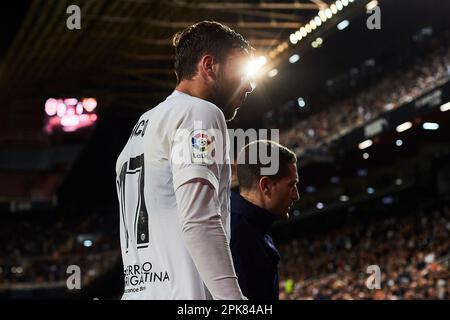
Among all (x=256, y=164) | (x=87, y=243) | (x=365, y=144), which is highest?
(x=365, y=144)

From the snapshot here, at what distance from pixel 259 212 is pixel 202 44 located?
34.1 inches

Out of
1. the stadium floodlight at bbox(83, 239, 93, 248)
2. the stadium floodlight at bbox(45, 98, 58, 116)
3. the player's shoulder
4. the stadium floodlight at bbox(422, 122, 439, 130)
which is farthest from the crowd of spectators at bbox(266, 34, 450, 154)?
the player's shoulder

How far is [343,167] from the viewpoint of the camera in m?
25.8

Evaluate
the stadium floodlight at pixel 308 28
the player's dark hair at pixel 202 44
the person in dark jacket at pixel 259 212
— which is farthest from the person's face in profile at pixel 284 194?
the stadium floodlight at pixel 308 28

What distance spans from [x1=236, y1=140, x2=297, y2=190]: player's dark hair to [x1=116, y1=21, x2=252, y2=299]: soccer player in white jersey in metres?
0.59

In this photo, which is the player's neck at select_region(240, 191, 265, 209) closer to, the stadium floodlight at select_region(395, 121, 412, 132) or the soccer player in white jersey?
the soccer player in white jersey

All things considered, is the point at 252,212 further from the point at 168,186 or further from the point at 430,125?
the point at 430,125

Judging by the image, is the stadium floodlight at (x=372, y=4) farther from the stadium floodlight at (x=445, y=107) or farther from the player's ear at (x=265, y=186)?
the player's ear at (x=265, y=186)

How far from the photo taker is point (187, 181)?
225 cm

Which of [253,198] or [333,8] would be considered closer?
[253,198]

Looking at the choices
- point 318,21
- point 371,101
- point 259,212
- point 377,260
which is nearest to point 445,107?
point 318,21

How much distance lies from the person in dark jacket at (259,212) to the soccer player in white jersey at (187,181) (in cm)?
60

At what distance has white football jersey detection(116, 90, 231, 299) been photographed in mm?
2279

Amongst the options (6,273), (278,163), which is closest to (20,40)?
(6,273)
